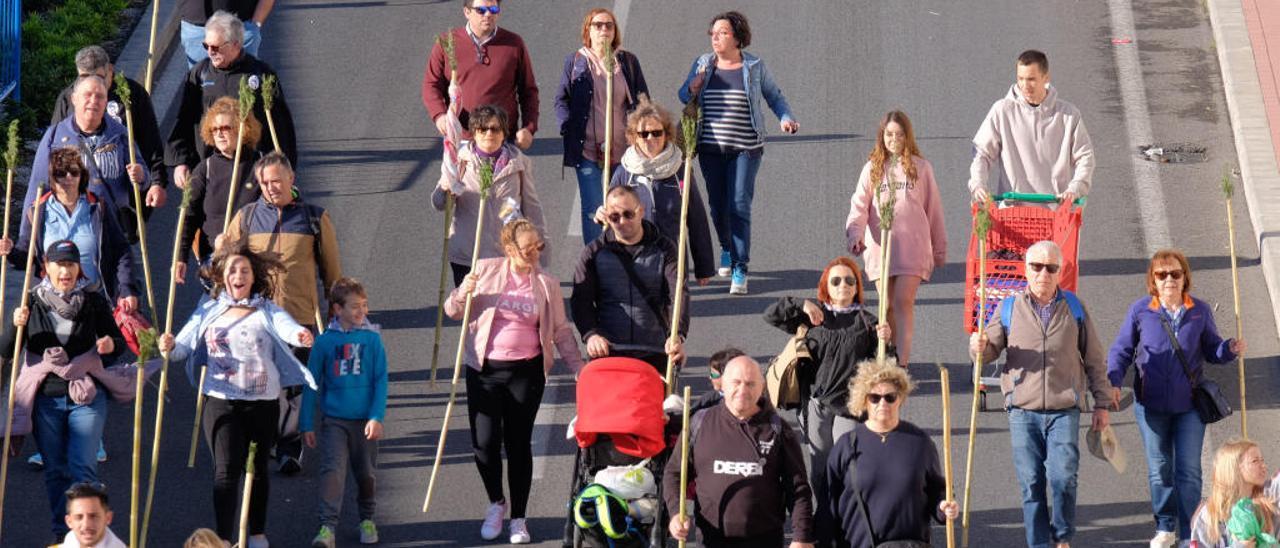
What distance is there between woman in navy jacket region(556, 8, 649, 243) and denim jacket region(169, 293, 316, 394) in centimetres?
346

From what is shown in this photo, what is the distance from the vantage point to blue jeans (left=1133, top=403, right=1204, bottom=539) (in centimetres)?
1146

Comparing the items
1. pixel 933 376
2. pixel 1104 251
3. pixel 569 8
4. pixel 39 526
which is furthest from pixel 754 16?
pixel 39 526

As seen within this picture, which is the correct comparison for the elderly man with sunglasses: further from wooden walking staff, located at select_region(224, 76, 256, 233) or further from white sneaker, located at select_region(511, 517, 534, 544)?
wooden walking staff, located at select_region(224, 76, 256, 233)

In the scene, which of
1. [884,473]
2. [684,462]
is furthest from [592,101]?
[884,473]

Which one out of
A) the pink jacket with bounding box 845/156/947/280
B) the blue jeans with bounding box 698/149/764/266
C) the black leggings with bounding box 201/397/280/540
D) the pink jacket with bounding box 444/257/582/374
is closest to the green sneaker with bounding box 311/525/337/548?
the black leggings with bounding box 201/397/280/540

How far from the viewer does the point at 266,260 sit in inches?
446

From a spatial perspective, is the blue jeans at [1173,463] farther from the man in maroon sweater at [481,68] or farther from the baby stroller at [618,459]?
the man in maroon sweater at [481,68]

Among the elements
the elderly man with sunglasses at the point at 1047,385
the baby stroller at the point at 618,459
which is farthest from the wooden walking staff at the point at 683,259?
the elderly man with sunglasses at the point at 1047,385

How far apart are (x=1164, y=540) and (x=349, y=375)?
14.6 ft

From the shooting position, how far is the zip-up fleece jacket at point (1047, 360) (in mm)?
11211

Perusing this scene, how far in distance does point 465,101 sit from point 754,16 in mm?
5549

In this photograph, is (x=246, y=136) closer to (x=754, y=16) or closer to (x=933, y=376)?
(x=933, y=376)

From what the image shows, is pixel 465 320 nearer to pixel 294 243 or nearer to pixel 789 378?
pixel 294 243

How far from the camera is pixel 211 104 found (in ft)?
44.6
